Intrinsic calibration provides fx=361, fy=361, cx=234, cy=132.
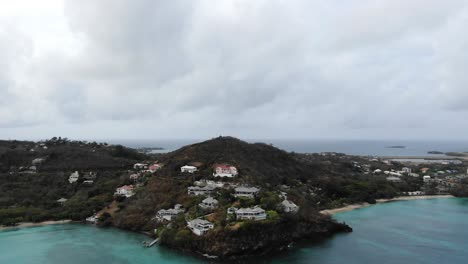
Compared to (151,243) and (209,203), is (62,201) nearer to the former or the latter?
(151,243)

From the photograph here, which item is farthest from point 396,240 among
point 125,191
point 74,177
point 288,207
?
point 74,177

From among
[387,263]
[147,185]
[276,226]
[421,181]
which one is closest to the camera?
[387,263]

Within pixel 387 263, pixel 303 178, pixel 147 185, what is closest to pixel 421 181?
pixel 303 178

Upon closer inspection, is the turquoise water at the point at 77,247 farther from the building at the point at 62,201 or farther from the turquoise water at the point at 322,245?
the building at the point at 62,201

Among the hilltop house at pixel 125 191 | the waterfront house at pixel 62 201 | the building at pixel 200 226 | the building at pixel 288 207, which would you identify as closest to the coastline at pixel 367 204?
the building at pixel 288 207

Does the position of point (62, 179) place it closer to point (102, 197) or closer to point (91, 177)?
point (91, 177)

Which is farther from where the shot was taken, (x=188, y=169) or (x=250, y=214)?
(x=188, y=169)
